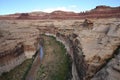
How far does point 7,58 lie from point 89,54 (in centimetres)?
1075

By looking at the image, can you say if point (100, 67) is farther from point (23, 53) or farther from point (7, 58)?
point (23, 53)

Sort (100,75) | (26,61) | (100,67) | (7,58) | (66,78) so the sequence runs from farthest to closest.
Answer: (26,61) < (7,58) < (66,78) < (100,67) < (100,75)

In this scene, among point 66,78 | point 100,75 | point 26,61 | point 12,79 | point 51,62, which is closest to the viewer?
point 100,75

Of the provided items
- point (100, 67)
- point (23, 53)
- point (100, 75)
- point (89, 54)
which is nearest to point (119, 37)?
point (89, 54)

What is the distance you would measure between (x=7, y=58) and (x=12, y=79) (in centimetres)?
245

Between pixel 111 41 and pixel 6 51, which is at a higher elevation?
pixel 111 41

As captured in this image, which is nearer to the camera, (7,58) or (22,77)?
(22,77)

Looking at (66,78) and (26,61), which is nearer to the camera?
(66,78)

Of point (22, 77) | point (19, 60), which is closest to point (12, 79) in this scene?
point (22, 77)

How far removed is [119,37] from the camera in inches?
373

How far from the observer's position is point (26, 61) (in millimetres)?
21016

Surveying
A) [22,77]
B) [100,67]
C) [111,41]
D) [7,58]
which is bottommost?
[22,77]

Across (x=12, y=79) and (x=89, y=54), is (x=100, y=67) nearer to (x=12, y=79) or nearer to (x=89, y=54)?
(x=89, y=54)

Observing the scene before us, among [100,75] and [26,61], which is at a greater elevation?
[100,75]
